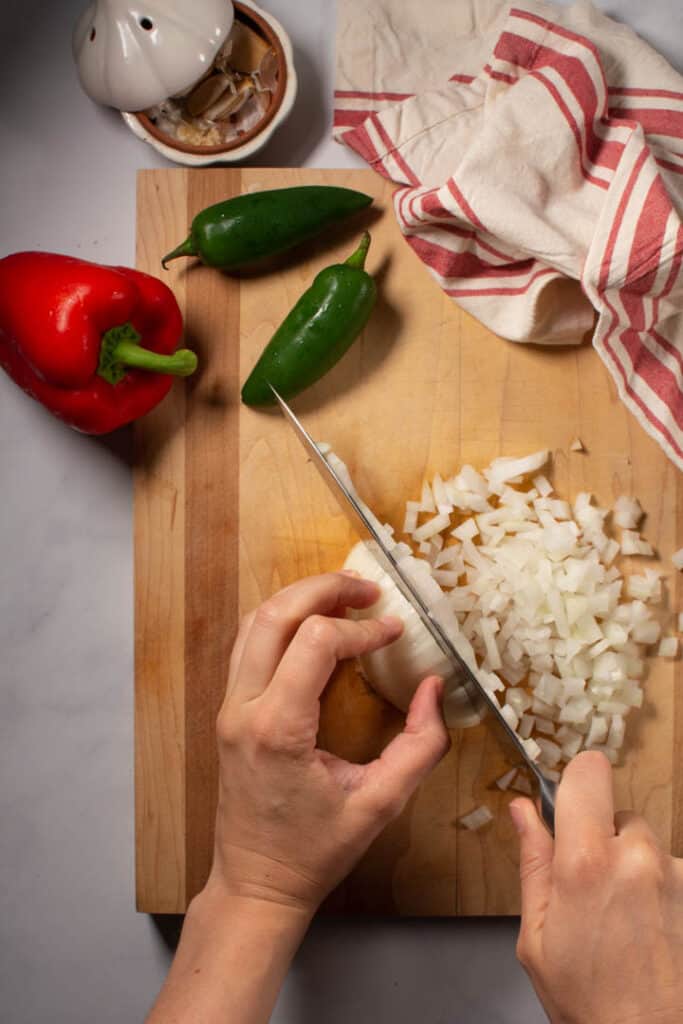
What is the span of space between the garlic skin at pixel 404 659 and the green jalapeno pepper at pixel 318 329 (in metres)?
0.26

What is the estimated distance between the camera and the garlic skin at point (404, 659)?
1.24 m

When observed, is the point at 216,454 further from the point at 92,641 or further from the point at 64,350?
the point at 92,641

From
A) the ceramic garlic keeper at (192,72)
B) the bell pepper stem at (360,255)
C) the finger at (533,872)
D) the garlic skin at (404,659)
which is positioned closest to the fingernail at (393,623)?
the garlic skin at (404,659)

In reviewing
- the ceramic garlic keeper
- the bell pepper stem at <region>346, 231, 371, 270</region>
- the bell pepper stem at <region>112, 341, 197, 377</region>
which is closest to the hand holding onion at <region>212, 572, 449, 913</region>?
the bell pepper stem at <region>112, 341, 197, 377</region>

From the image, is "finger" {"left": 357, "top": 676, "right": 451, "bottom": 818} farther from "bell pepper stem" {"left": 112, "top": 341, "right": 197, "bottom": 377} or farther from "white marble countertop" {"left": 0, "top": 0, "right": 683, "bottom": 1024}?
"bell pepper stem" {"left": 112, "top": 341, "right": 197, "bottom": 377}

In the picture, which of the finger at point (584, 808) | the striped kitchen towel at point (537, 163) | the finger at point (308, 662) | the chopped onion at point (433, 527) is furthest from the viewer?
the chopped onion at point (433, 527)

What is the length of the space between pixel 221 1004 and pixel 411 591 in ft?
1.82

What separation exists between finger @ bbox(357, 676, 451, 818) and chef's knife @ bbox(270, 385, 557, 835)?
67 mm

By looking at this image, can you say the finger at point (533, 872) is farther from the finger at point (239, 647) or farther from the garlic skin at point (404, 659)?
the finger at point (239, 647)

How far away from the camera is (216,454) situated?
1.34 meters

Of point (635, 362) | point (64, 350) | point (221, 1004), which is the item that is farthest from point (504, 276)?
point (221, 1004)

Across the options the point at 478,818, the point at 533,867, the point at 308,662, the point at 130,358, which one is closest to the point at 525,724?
Answer: the point at 478,818

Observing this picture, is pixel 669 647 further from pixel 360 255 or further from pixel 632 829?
pixel 360 255

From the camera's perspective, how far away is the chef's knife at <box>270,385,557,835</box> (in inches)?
42.9
